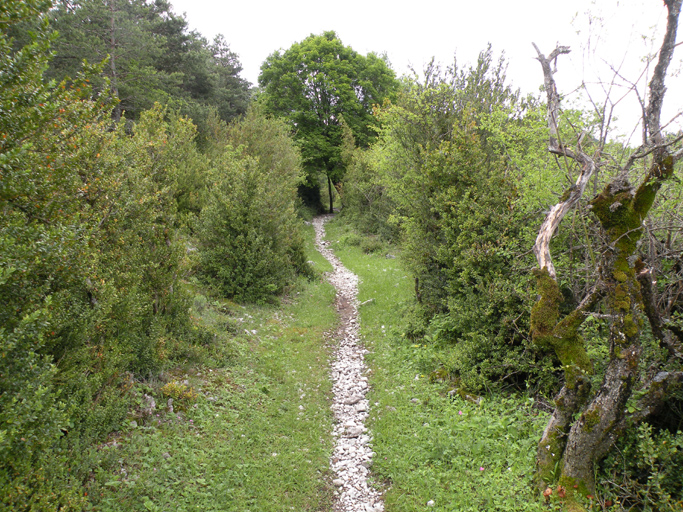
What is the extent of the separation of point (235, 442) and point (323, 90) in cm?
4281

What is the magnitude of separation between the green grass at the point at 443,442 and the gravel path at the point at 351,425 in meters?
0.28

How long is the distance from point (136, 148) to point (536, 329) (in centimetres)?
975

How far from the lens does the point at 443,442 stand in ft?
23.6

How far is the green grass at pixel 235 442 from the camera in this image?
5.91 m

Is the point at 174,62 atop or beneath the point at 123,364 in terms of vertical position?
atop

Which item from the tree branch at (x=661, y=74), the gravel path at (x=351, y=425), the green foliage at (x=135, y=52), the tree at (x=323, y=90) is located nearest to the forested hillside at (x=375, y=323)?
the tree branch at (x=661, y=74)

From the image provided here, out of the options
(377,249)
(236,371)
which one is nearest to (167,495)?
(236,371)

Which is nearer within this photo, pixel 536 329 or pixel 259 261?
pixel 536 329

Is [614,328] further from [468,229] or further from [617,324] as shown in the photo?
[468,229]

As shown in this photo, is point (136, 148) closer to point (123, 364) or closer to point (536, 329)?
point (123, 364)

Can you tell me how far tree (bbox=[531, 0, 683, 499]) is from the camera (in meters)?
5.08

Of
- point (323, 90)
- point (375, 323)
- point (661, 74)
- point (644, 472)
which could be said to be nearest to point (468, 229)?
point (661, 74)

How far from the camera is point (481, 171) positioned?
36.2 feet

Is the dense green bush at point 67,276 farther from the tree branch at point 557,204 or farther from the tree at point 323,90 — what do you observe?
the tree at point 323,90
